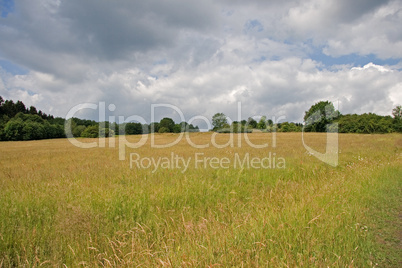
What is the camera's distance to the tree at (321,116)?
80250 mm

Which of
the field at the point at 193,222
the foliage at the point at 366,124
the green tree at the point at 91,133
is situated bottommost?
the field at the point at 193,222

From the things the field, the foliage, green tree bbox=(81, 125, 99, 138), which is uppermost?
the foliage

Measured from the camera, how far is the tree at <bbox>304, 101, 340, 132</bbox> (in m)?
80.2

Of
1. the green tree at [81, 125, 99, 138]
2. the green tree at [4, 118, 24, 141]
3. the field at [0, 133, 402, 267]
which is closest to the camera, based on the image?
the field at [0, 133, 402, 267]

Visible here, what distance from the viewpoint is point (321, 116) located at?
80.2 meters

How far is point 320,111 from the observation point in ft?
267

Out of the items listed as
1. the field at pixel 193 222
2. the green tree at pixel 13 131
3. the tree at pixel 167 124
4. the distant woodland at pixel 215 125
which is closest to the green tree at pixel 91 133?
the distant woodland at pixel 215 125

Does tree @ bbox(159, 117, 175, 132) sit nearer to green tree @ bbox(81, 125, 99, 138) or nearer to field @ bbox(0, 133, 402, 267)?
green tree @ bbox(81, 125, 99, 138)

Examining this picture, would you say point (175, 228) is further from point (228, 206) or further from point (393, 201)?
point (393, 201)

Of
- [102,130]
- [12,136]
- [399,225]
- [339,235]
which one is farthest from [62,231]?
[102,130]

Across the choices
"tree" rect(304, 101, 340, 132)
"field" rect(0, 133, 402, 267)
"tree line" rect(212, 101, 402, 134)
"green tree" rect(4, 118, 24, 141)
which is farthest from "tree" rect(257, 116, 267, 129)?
"field" rect(0, 133, 402, 267)

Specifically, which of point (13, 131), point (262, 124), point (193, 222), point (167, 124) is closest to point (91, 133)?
point (13, 131)

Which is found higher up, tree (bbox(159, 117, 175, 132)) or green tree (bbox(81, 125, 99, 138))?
tree (bbox(159, 117, 175, 132))

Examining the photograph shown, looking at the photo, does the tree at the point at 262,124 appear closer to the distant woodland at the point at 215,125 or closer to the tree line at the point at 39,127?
the distant woodland at the point at 215,125
